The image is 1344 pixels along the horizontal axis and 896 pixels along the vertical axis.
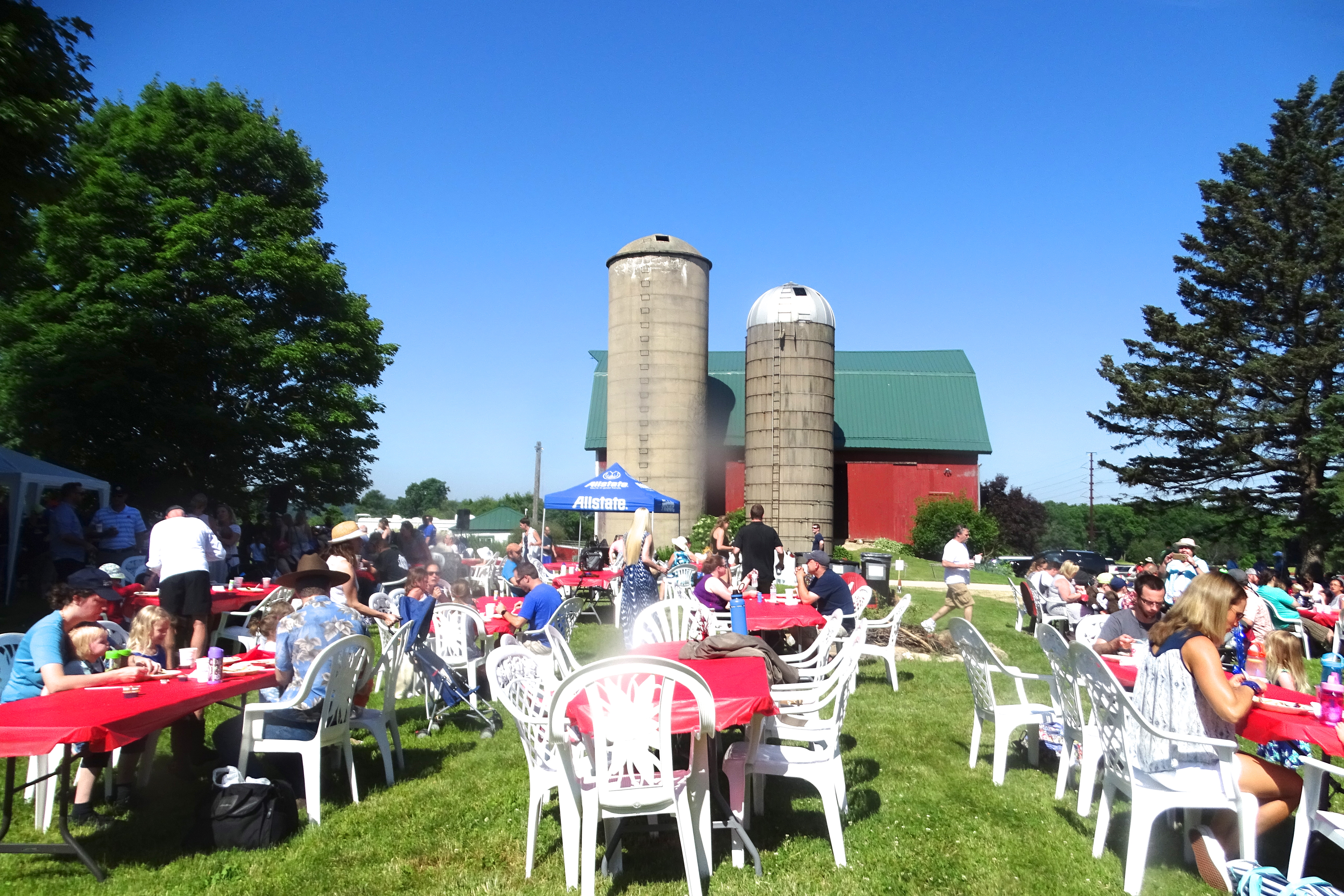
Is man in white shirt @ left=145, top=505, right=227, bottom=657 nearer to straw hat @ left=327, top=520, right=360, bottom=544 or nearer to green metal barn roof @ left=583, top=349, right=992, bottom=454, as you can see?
straw hat @ left=327, top=520, right=360, bottom=544

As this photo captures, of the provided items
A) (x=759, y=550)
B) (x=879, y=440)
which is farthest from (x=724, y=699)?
(x=879, y=440)

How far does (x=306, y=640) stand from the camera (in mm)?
5293

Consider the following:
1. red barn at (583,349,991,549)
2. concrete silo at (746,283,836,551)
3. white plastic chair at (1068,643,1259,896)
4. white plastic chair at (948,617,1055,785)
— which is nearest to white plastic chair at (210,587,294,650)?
white plastic chair at (948,617,1055,785)

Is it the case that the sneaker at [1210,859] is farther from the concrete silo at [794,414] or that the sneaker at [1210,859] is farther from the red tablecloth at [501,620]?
the concrete silo at [794,414]

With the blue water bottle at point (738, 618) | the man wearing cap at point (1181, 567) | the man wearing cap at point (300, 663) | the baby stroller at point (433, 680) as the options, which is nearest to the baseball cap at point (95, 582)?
the baby stroller at point (433, 680)

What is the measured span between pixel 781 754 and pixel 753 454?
76.9 feet

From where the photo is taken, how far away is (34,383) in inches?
713

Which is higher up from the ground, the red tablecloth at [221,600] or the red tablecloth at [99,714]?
the red tablecloth at [221,600]

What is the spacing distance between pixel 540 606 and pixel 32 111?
7591 mm

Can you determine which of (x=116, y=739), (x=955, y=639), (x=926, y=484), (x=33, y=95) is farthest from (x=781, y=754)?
(x=926, y=484)

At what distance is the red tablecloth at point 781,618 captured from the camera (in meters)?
8.18

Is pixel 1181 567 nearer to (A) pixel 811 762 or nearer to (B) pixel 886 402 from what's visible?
(A) pixel 811 762

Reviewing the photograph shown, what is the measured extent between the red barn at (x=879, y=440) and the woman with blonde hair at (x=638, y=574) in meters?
20.9

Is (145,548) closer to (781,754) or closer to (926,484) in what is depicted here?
(781,754)
